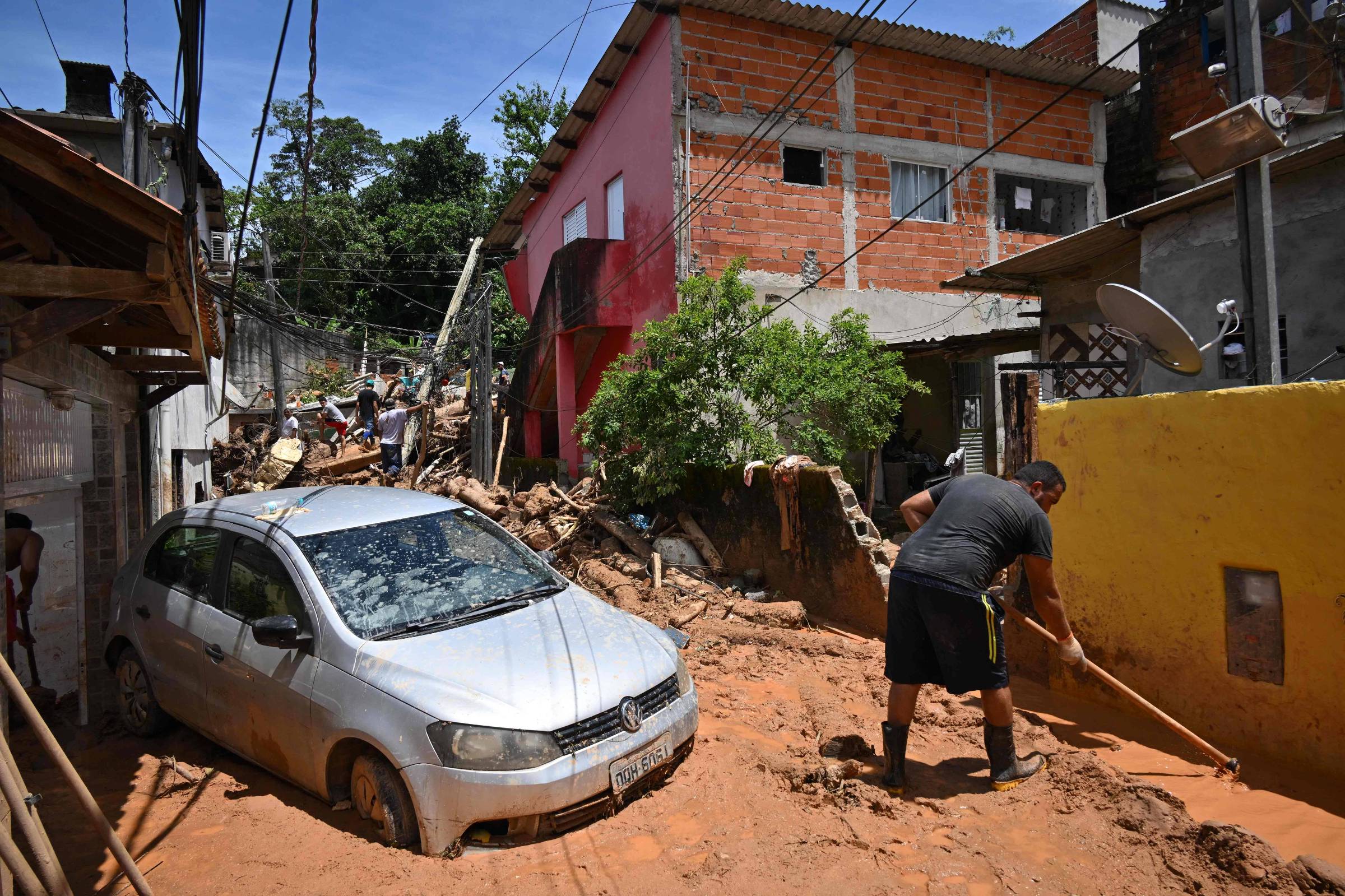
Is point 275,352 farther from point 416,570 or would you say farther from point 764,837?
point 764,837

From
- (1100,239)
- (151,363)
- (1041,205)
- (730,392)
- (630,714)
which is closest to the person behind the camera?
(630,714)

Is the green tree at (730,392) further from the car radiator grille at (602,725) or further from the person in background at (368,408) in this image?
the person in background at (368,408)

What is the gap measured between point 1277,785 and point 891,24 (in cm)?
1247

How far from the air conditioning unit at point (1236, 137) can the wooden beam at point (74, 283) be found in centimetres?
621

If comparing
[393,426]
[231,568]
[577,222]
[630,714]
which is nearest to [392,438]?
[393,426]

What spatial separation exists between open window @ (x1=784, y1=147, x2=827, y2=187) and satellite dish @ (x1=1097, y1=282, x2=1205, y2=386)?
8032 mm

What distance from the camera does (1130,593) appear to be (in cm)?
484

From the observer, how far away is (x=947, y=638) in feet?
12.5

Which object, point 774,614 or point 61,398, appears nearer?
point 61,398

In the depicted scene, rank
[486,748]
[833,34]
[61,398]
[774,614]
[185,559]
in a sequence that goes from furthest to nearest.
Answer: [833,34] → [774,614] → [61,398] → [185,559] → [486,748]

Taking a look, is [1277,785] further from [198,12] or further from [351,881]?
[198,12]

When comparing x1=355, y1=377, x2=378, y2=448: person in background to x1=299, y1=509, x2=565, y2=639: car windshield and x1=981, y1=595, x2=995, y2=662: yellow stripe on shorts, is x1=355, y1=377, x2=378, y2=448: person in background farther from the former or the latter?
x1=981, y1=595, x2=995, y2=662: yellow stripe on shorts

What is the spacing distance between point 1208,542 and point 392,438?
15.1m

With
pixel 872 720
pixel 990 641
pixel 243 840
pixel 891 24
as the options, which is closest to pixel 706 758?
pixel 872 720
